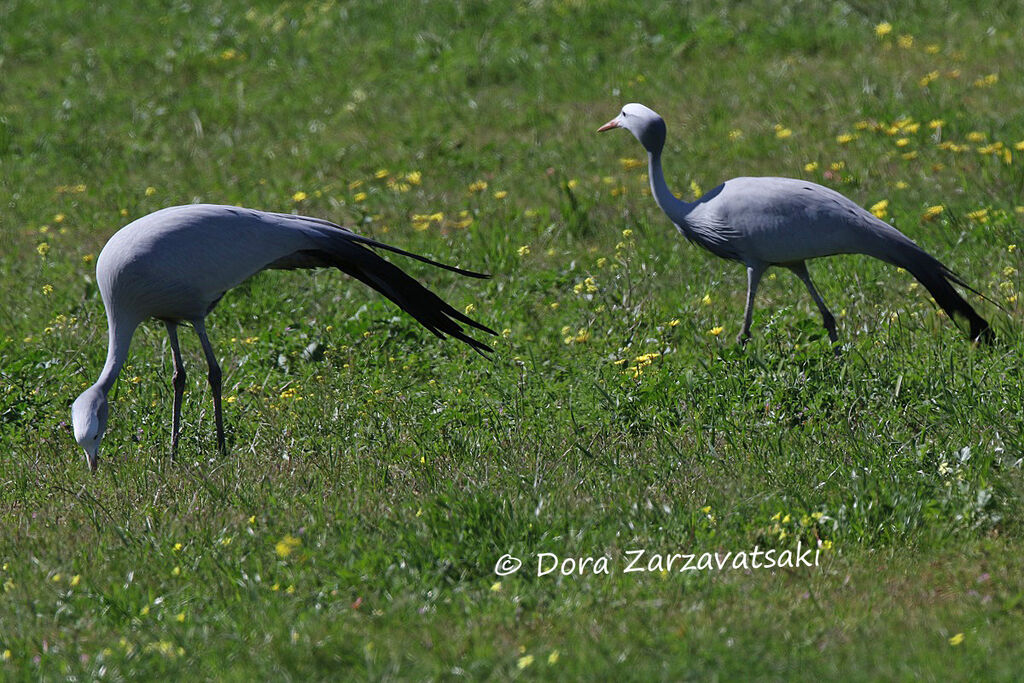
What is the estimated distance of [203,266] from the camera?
19.4 ft

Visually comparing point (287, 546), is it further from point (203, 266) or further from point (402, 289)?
point (402, 289)

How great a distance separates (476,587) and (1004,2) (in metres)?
9.09

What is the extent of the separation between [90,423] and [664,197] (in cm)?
318

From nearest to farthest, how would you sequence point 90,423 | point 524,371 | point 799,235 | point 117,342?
point 90,423 → point 117,342 → point 799,235 → point 524,371

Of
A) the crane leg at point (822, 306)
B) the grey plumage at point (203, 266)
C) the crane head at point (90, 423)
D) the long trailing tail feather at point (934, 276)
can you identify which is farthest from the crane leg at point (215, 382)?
the long trailing tail feather at point (934, 276)

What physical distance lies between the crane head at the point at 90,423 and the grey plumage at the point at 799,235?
121 inches

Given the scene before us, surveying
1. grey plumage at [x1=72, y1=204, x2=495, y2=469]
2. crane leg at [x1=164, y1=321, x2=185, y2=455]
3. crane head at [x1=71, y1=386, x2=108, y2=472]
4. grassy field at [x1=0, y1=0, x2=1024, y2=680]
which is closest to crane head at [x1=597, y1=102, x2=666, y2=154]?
grassy field at [x1=0, y1=0, x2=1024, y2=680]

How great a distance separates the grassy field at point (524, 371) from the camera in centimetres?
398

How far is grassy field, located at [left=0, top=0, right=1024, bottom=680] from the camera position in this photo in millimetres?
3979

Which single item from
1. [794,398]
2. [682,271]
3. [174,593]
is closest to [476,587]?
[174,593]

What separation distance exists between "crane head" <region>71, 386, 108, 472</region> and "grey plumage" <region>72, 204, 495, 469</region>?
0.12 feet

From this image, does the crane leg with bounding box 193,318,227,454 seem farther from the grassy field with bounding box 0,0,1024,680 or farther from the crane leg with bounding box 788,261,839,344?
the crane leg with bounding box 788,261,839,344

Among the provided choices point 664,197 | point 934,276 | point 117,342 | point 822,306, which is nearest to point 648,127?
point 664,197

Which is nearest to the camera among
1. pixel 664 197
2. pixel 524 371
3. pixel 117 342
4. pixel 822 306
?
pixel 117 342
